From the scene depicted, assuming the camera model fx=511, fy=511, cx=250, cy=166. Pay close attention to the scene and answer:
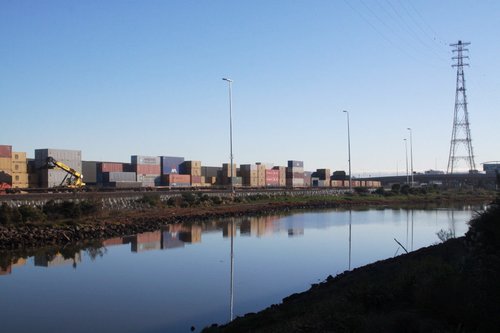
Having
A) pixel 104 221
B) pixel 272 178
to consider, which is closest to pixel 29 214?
pixel 104 221

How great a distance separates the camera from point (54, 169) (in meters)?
56.3

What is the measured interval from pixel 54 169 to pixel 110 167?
15.4 metres

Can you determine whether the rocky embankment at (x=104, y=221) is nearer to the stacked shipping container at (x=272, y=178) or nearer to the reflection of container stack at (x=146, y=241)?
the reflection of container stack at (x=146, y=241)

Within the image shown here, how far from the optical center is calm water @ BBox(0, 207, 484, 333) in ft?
42.5

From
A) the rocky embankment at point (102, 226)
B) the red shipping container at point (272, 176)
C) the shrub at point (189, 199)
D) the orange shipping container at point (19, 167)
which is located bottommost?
the rocky embankment at point (102, 226)

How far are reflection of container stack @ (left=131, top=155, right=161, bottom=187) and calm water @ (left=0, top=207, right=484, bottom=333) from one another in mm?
41717

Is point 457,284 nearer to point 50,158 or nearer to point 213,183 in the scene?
point 50,158

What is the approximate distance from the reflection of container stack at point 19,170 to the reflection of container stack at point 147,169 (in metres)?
20.4

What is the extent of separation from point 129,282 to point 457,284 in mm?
12747

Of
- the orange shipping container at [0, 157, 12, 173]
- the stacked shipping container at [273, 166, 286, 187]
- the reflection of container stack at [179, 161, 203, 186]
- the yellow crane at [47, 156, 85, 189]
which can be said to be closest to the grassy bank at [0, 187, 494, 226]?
the yellow crane at [47, 156, 85, 189]

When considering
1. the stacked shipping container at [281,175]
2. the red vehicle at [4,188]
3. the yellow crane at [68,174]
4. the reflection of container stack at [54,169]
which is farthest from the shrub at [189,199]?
the stacked shipping container at [281,175]

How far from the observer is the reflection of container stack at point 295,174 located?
342ft

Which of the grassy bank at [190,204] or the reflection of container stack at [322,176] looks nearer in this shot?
the grassy bank at [190,204]

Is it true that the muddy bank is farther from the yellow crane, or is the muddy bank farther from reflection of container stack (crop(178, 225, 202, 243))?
the yellow crane
